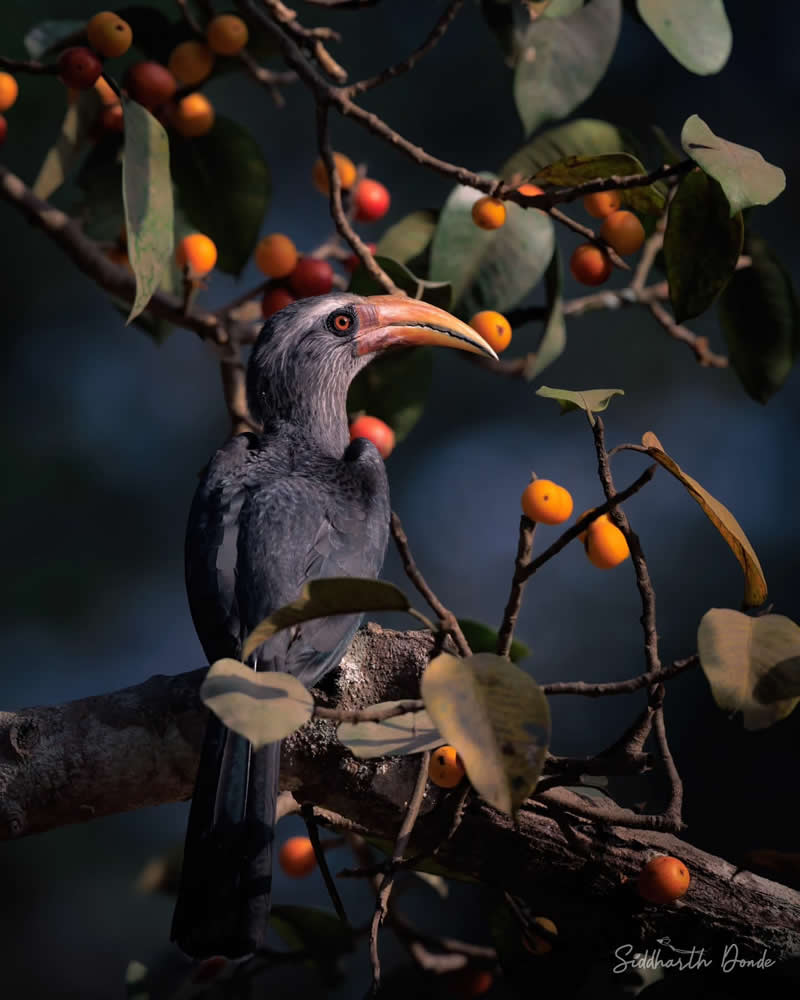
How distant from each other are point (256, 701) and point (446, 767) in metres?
0.41

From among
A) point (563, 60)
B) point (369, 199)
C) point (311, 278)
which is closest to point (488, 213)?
point (563, 60)

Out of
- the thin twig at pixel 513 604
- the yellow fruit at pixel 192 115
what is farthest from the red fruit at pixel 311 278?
the thin twig at pixel 513 604

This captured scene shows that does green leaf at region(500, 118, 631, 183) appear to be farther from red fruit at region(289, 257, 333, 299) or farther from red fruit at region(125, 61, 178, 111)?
red fruit at region(125, 61, 178, 111)

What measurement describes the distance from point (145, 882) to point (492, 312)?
1238 mm

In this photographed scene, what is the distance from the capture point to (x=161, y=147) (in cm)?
178

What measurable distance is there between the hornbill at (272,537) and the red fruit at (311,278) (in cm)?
6

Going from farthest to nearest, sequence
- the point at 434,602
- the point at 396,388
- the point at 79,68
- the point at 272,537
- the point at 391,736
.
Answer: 1. the point at 396,388
2. the point at 79,68
3. the point at 272,537
4. the point at 434,602
5. the point at 391,736

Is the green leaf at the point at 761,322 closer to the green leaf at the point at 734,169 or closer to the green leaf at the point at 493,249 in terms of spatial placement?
the green leaf at the point at 493,249

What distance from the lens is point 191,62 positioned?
7.14 feet

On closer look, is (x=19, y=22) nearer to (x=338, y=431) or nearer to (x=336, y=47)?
(x=336, y=47)

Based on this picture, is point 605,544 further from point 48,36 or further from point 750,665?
point 48,36

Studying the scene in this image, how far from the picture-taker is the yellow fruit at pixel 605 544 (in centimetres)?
147

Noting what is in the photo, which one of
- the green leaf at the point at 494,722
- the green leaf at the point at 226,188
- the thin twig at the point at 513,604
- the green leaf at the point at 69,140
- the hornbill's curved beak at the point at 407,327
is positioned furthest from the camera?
the green leaf at the point at 226,188

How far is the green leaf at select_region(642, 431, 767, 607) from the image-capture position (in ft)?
4.20
